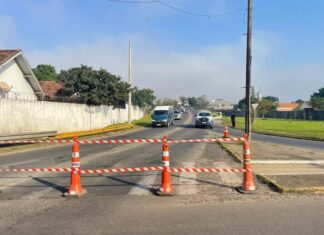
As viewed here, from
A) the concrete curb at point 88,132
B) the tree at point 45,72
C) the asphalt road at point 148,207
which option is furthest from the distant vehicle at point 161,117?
the tree at point 45,72

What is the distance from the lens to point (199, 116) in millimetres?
47219

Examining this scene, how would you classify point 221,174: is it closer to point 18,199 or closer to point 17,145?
point 18,199

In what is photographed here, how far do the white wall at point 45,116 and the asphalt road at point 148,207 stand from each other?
12160mm

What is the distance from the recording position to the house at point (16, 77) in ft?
96.4

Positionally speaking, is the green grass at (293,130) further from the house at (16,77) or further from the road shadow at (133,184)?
the road shadow at (133,184)

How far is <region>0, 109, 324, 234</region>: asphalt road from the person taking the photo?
6.45 m

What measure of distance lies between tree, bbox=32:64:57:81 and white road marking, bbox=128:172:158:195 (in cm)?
7868

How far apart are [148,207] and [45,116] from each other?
20950 mm

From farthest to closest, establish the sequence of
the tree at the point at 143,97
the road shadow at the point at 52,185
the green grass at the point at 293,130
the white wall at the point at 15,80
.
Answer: the tree at the point at 143,97 < the green grass at the point at 293,130 < the white wall at the point at 15,80 < the road shadow at the point at 52,185

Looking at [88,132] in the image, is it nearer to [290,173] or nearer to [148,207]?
[290,173]

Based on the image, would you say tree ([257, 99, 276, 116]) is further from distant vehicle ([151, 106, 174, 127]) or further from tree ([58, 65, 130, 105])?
tree ([58, 65, 130, 105])

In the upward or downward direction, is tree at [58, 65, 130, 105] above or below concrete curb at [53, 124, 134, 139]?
above

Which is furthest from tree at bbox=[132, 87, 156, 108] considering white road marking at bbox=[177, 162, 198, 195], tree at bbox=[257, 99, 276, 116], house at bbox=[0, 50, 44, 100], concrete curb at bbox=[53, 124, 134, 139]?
white road marking at bbox=[177, 162, 198, 195]

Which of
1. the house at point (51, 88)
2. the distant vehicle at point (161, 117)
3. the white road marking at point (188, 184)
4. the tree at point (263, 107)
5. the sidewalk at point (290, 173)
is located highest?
the house at point (51, 88)
